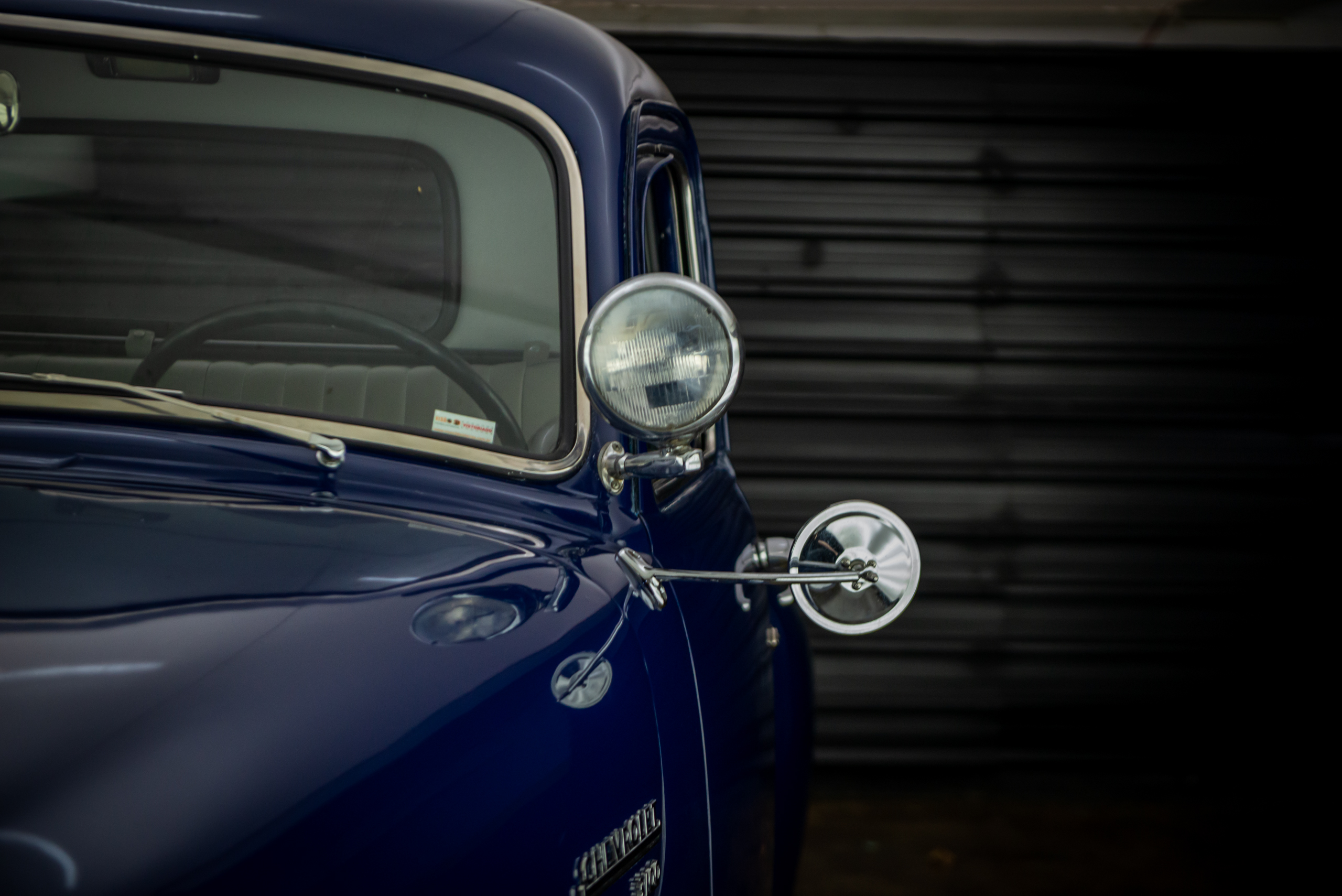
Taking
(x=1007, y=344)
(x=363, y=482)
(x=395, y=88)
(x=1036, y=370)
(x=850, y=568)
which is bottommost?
(x=850, y=568)

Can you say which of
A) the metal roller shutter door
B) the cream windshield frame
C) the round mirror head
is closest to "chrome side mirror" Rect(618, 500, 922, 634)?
the round mirror head

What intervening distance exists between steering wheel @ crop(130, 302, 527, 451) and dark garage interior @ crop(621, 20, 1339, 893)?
115 inches

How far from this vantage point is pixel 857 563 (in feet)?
3.71

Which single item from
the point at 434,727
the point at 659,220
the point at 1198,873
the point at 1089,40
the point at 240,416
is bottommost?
the point at 1198,873

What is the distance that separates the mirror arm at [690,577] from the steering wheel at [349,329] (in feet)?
0.73

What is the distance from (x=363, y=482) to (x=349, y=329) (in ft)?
0.82

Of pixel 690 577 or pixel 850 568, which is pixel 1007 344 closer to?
pixel 850 568

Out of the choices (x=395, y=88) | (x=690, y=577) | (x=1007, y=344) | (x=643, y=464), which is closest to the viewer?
(x=690, y=577)

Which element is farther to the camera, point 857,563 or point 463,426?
point 463,426

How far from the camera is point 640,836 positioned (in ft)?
3.33

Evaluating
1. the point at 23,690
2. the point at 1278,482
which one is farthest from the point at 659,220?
the point at 1278,482

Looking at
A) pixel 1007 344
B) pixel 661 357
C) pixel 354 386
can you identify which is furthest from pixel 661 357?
pixel 1007 344

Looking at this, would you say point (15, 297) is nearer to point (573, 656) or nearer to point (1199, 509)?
point (573, 656)

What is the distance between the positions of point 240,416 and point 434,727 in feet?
1.71
